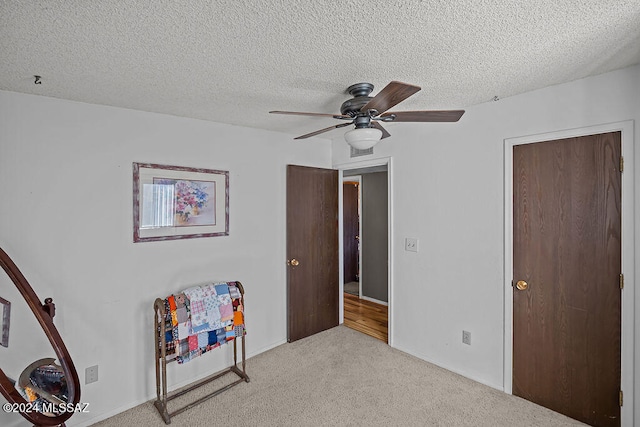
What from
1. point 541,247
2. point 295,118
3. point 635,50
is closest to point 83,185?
point 295,118

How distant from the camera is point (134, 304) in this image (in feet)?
8.30

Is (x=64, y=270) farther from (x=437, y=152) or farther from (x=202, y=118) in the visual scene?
(x=437, y=152)

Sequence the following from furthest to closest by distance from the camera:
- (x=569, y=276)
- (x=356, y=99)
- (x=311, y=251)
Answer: (x=311, y=251), (x=569, y=276), (x=356, y=99)

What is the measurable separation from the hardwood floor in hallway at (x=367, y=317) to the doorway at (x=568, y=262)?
1.49 meters

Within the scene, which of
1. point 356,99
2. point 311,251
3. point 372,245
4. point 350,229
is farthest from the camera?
point 350,229

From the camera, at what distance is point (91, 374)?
7.64 feet

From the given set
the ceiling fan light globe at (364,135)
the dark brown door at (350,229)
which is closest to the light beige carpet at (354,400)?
the ceiling fan light globe at (364,135)

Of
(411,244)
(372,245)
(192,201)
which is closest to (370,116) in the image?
(411,244)

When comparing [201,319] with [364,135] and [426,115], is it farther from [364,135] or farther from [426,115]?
[426,115]

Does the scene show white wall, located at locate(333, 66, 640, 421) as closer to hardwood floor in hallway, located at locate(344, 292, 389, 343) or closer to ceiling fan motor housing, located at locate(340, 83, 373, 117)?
hardwood floor in hallway, located at locate(344, 292, 389, 343)

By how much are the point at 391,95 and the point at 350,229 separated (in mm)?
4539

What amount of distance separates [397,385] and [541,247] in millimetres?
1603

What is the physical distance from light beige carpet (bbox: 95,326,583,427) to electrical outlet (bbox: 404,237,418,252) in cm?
108

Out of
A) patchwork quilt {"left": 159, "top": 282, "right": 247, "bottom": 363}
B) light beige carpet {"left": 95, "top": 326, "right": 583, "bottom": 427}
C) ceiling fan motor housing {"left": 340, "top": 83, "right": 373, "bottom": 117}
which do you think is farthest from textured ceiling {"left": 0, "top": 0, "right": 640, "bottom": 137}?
light beige carpet {"left": 95, "top": 326, "right": 583, "bottom": 427}
